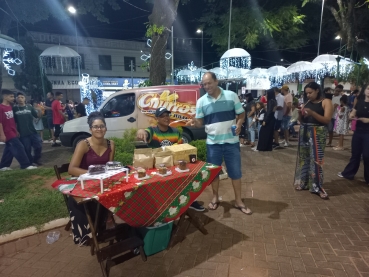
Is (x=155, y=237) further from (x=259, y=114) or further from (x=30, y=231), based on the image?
(x=259, y=114)

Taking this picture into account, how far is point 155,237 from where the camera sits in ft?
9.16

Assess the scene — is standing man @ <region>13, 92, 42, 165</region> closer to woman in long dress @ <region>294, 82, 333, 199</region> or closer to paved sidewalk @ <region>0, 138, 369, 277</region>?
paved sidewalk @ <region>0, 138, 369, 277</region>

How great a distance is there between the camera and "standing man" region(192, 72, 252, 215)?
11.3 ft

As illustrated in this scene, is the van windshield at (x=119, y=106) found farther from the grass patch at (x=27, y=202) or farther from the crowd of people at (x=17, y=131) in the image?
the grass patch at (x=27, y=202)

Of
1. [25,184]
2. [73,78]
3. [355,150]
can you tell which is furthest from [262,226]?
[73,78]

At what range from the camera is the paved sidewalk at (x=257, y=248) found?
259 cm

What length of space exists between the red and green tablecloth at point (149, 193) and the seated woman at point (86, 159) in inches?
13.5

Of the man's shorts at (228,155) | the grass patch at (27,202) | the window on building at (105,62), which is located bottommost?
the grass patch at (27,202)

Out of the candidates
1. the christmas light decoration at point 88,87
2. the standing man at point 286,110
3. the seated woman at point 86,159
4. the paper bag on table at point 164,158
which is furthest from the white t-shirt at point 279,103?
the christmas light decoration at point 88,87

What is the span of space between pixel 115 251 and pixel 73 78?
24735 mm

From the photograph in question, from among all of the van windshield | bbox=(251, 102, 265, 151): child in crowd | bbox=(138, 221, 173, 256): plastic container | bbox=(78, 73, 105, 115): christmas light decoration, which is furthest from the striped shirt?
bbox=(78, 73, 105, 115): christmas light decoration

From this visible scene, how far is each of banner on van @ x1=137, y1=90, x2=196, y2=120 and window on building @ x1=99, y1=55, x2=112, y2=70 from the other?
2061cm

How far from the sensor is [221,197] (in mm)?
4398

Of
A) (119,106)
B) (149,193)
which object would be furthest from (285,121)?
(149,193)
